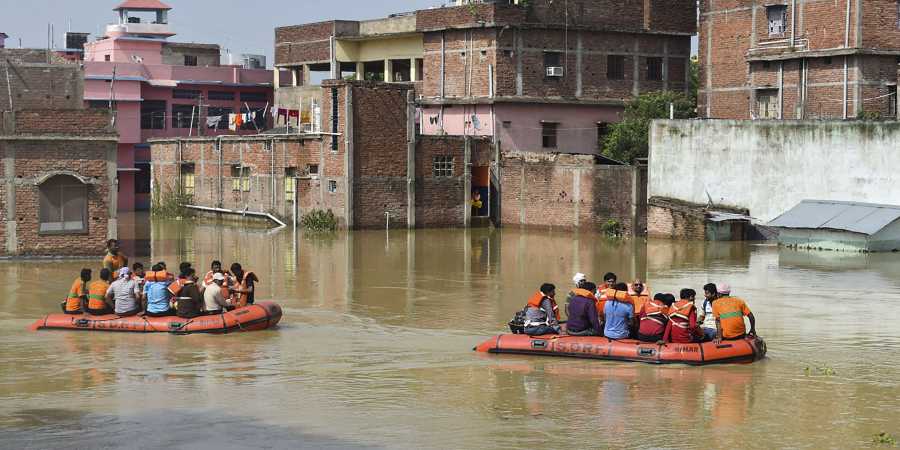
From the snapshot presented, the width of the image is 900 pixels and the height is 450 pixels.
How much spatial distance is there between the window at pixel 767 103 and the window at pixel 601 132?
607 centimetres

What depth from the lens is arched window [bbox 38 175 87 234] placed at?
1309 inches

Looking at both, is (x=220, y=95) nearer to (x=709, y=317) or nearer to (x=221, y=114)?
(x=221, y=114)

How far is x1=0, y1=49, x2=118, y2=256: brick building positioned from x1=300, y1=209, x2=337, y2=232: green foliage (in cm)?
1208

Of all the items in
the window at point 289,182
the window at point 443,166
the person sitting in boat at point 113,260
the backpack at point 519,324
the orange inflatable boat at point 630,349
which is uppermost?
the window at point 443,166

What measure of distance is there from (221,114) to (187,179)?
29.0 ft

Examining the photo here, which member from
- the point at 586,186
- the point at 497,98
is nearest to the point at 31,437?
the point at 586,186

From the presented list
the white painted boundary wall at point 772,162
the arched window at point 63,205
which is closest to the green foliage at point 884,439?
the white painted boundary wall at point 772,162

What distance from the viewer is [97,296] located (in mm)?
22969

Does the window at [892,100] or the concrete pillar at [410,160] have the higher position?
the window at [892,100]

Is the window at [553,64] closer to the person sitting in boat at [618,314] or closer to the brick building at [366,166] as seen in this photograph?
the brick building at [366,166]

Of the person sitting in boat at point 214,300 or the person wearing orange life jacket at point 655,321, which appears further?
the person sitting in boat at point 214,300

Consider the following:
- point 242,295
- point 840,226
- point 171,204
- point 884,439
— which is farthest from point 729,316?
point 171,204

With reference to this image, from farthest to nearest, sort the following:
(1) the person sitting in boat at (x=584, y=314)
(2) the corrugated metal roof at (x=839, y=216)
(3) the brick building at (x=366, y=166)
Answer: (3) the brick building at (x=366, y=166) → (2) the corrugated metal roof at (x=839, y=216) → (1) the person sitting in boat at (x=584, y=314)

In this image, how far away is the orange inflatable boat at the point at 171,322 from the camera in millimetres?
22266
